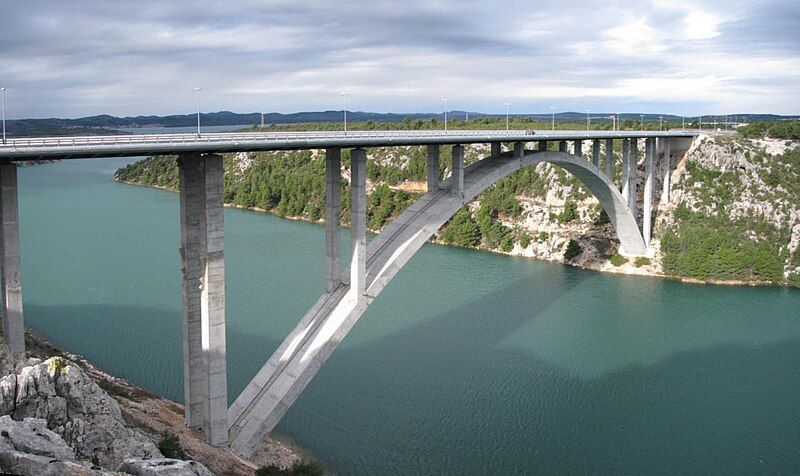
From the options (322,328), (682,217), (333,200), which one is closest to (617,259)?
(682,217)

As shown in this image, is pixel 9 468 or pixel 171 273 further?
pixel 171 273

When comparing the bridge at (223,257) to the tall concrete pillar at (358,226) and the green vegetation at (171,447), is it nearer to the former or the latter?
the tall concrete pillar at (358,226)

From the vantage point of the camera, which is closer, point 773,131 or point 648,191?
point 648,191

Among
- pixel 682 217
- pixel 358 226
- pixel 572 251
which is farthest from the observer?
pixel 682 217

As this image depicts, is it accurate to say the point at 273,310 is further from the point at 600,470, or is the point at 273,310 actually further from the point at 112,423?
the point at 112,423

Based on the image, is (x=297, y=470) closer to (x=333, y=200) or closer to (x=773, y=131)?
(x=333, y=200)

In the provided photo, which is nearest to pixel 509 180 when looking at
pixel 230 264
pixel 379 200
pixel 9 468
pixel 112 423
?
pixel 379 200
